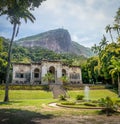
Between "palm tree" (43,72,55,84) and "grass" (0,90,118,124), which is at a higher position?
"palm tree" (43,72,55,84)

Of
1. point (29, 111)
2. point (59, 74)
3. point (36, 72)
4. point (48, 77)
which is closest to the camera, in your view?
point (29, 111)

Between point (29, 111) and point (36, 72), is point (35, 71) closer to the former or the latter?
point (36, 72)

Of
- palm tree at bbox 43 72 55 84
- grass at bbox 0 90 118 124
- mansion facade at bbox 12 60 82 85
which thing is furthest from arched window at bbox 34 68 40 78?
grass at bbox 0 90 118 124

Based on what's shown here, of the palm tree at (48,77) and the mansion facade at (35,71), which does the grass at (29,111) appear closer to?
the palm tree at (48,77)

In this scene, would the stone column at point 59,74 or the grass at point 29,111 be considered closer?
the grass at point 29,111

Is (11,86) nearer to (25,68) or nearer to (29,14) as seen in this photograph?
(25,68)

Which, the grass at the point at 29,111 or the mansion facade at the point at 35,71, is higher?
the mansion facade at the point at 35,71

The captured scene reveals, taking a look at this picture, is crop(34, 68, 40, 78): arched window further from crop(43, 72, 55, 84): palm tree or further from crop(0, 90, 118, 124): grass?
crop(0, 90, 118, 124): grass

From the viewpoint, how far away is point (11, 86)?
45.8 metres

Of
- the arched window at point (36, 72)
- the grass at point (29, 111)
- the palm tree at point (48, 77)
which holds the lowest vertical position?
the grass at point (29, 111)

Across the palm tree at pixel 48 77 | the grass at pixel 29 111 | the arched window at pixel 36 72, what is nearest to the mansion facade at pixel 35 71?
the arched window at pixel 36 72

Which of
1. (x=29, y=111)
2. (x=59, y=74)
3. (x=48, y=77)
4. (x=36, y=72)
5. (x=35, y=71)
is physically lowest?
(x=29, y=111)

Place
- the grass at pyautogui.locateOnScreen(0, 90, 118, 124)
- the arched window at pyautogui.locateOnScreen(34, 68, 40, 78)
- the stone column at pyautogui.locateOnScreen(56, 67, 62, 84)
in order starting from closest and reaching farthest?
the grass at pyautogui.locateOnScreen(0, 90, 118, 124) < the stone column at pyautogui.locateOnScreen(56, 67, 62, 84) < the arched window at pyautogui.locateOnScreen(34, 68, 40, 78)

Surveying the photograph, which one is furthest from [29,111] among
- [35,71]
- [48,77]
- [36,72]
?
[35,71]
